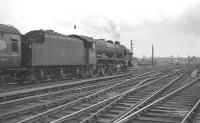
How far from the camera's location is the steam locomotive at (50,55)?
13.2 meters

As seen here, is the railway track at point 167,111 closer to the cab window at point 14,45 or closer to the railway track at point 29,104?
the railway track at point 29,104

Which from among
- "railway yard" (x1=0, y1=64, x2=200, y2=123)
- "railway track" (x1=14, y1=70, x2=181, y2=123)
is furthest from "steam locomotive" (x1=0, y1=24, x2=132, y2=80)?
"railway track" (x1=14, y1=70, x2=181, y2=123)

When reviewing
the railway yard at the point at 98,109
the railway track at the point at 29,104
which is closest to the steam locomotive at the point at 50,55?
the railway yard at the point at 98,109

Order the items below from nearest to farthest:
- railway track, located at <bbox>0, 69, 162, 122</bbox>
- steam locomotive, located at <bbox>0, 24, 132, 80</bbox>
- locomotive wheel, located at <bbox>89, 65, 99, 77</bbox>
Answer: railway track, located at <bbox>0, 69, 162, 122</bbox> < steam locomotive, located at <bbox>0, 24, 132, 80</bbox> < locomotive wheel, located at <bbox>89, 65, 99, 77</bbox>

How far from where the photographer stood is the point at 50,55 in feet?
53.2

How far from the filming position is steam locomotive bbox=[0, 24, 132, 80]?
1324cm

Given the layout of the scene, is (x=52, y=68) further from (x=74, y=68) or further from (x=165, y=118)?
(x=165, y=118)

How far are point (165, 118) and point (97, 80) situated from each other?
10659 mm

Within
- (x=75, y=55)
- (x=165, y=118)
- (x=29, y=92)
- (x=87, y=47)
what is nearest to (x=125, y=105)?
(x=165, y=118)

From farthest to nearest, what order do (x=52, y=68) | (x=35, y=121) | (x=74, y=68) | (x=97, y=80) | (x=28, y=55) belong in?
(x=74, y=68) → (x=97, y=80) → (x=52, y=68) → (x=28, y=55) → (x=35, y=121)

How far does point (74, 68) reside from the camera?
1942 cm

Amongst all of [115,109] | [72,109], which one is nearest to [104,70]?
[115,109]

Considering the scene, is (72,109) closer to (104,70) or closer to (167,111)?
(167,111)

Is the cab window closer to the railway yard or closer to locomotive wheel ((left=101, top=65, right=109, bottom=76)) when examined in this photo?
the railway yard
